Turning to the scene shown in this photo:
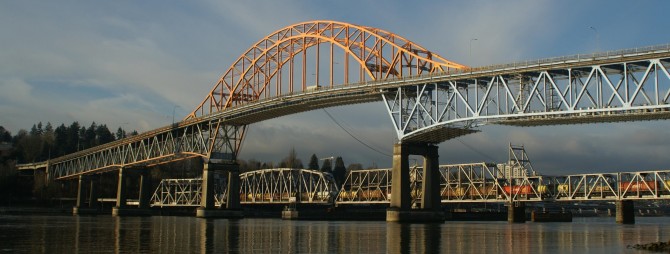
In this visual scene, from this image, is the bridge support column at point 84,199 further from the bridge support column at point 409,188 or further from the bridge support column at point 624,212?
the bridge support column at point 624,212

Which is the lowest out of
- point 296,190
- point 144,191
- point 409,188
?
point 144,191

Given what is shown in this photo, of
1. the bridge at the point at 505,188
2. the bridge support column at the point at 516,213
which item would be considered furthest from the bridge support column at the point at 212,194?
the bridge support column at the point at 516,213

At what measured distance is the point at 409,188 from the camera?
3526 inches

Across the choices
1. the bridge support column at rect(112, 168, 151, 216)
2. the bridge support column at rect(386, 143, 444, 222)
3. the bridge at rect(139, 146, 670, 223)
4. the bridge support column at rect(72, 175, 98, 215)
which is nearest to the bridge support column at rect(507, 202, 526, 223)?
the bridge at rect(139, 146, 670, 223)

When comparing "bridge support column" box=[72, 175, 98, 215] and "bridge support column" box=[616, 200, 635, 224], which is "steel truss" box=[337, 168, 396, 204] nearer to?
"bridge support column" box=[616, 200, 635, 224]

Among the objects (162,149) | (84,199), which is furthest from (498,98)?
(84,199)

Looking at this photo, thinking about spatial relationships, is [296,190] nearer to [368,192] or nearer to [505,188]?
[368,192]

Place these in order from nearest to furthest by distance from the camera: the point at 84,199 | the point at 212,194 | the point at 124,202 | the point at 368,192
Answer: the point at 212,194
the point at 124,202
the point at 368,192
the point at 84,199

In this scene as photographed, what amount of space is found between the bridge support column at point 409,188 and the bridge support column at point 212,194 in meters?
49.8

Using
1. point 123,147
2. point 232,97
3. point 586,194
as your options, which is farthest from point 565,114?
point 123,147

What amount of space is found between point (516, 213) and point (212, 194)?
2181 inches

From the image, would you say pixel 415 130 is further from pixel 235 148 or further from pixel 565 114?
pixel 235 148

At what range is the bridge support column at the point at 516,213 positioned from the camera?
12693 cm

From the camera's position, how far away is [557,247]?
4344 cm
